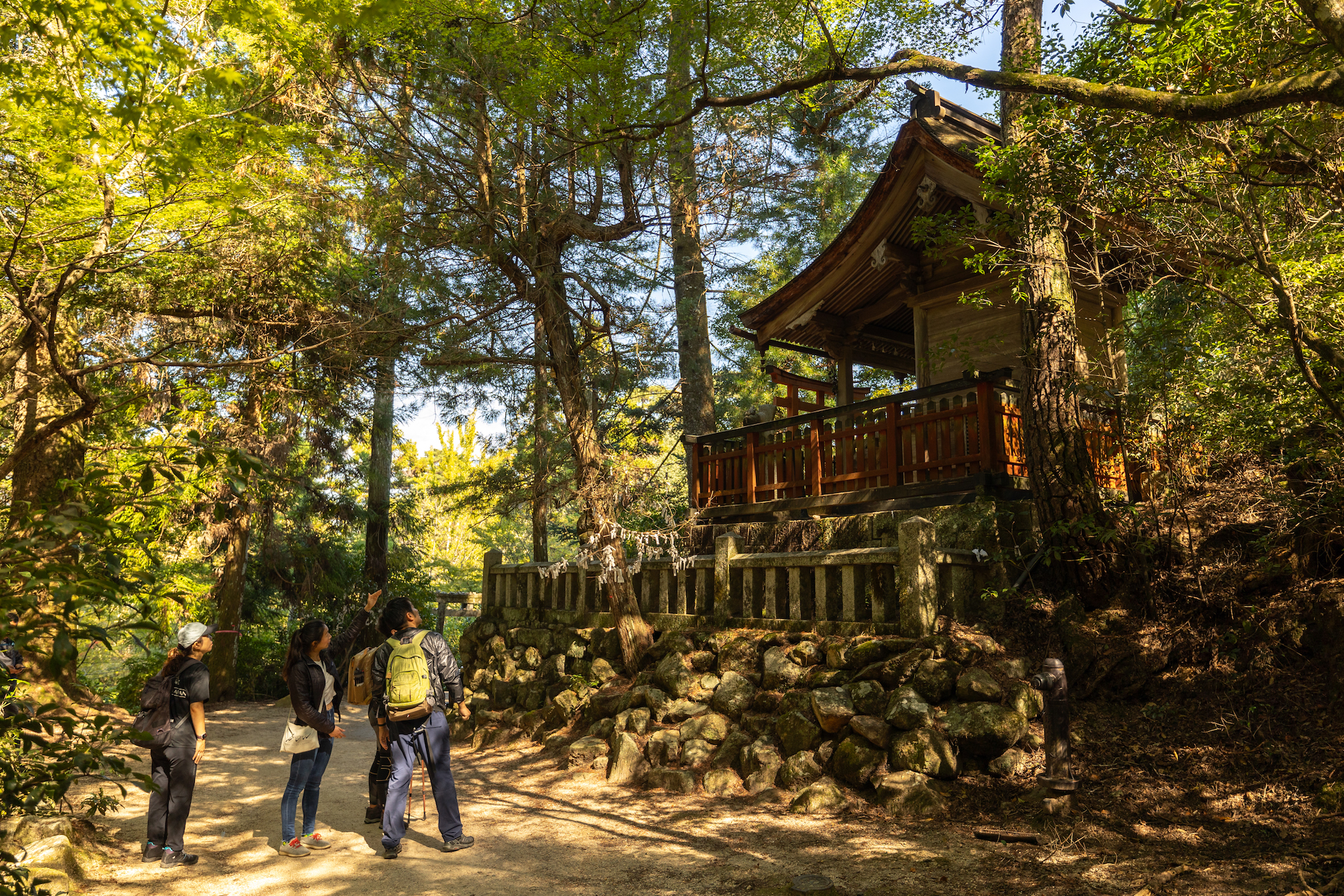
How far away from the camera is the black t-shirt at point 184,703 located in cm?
566

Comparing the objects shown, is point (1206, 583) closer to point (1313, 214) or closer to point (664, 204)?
point (1313, 214)

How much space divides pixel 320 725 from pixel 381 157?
342 inches

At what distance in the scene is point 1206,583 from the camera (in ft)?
21.2

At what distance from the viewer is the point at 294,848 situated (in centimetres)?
579

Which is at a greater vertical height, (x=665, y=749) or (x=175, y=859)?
(x=665, y=749)

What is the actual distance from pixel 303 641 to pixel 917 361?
30.0ft

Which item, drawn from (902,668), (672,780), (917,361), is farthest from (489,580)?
(902,668)

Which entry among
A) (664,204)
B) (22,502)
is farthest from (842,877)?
(664,204)

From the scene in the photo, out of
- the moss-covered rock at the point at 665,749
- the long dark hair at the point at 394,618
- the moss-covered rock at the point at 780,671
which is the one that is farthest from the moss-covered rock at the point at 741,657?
the long dark hair at the point at 394,618

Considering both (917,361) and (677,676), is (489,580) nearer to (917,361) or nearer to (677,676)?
(677,676)

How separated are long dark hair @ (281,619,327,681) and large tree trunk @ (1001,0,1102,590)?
6359 millimetres

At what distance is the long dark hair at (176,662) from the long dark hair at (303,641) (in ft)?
2.17

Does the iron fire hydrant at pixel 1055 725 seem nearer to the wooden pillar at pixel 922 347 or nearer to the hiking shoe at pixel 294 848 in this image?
the hiking shoe at pixel 294 848

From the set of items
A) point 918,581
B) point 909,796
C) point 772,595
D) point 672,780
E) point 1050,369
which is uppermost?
point 1050,369
